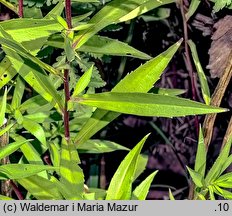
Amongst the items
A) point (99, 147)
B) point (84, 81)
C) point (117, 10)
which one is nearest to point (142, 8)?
point (117, 10)

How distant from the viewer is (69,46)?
790mm

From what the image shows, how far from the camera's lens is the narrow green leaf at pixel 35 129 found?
0.92 metres

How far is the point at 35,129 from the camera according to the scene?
934mm

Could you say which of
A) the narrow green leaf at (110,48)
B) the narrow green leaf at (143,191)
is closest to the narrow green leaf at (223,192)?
the narrow green leaf at (143,191)

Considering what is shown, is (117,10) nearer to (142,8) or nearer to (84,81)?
(142,8)

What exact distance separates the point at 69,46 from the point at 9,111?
24 centimetres

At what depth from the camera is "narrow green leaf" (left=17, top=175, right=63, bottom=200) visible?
2.93ft

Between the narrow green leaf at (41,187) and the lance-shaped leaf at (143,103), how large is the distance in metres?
0.15

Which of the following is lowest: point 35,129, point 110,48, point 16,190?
point 16,190

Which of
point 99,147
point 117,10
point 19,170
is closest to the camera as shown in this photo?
point 19,170

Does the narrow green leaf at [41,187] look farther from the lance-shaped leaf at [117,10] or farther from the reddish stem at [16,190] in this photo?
the lance-shaped leaf at [117,10]

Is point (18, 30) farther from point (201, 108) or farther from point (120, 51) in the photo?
point (201, 108)

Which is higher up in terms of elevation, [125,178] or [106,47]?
[106,47]

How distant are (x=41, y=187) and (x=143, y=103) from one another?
218mm
